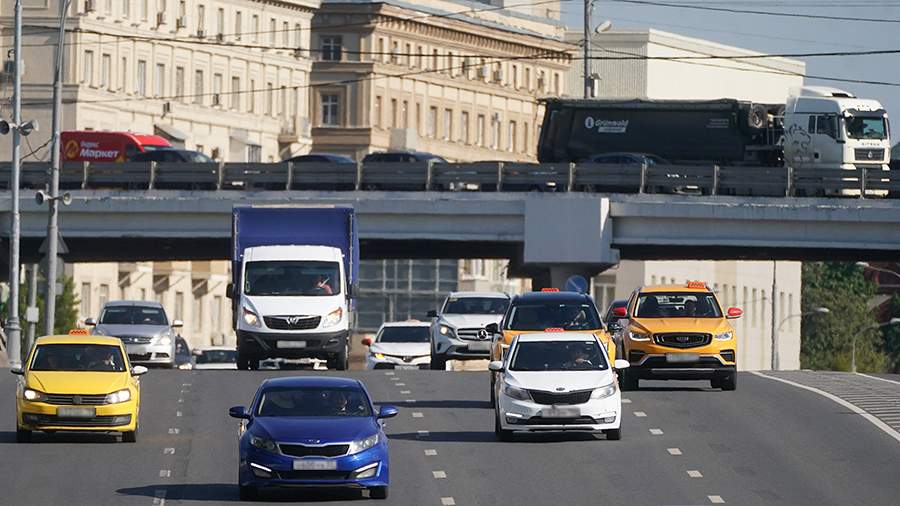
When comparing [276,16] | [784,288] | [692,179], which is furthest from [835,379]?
[784,288]

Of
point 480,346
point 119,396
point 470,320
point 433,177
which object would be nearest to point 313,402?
point 119,396

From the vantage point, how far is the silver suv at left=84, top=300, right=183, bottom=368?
53.1 m

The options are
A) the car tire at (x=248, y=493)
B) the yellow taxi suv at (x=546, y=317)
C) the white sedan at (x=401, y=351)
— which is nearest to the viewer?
the car tire at (x=248, y=493)

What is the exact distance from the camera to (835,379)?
159 feet

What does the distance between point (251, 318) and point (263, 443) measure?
19.2 metres

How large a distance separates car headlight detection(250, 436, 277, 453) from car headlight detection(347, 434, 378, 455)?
794 millimetres

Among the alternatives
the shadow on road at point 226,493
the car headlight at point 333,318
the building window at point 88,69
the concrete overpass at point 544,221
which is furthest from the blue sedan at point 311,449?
the building window at point 88,69

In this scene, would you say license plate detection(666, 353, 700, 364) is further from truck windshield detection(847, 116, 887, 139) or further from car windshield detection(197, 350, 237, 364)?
car windshield detection(197, 350, 237, 364)

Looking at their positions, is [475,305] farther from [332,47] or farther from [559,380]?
[332,47]

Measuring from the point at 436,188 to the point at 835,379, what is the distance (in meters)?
24.4

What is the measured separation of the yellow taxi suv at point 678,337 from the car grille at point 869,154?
33900mm

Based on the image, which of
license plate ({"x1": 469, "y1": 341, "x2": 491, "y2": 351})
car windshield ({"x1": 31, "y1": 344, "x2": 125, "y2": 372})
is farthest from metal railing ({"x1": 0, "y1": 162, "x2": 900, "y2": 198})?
car windshield ({"x1": 31, "y1": 344, "x2": 125, "y2": 372})

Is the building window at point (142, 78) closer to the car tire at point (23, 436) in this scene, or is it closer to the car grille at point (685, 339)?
the car grille at point (685, 339)

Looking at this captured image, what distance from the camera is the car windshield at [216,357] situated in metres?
90.9
